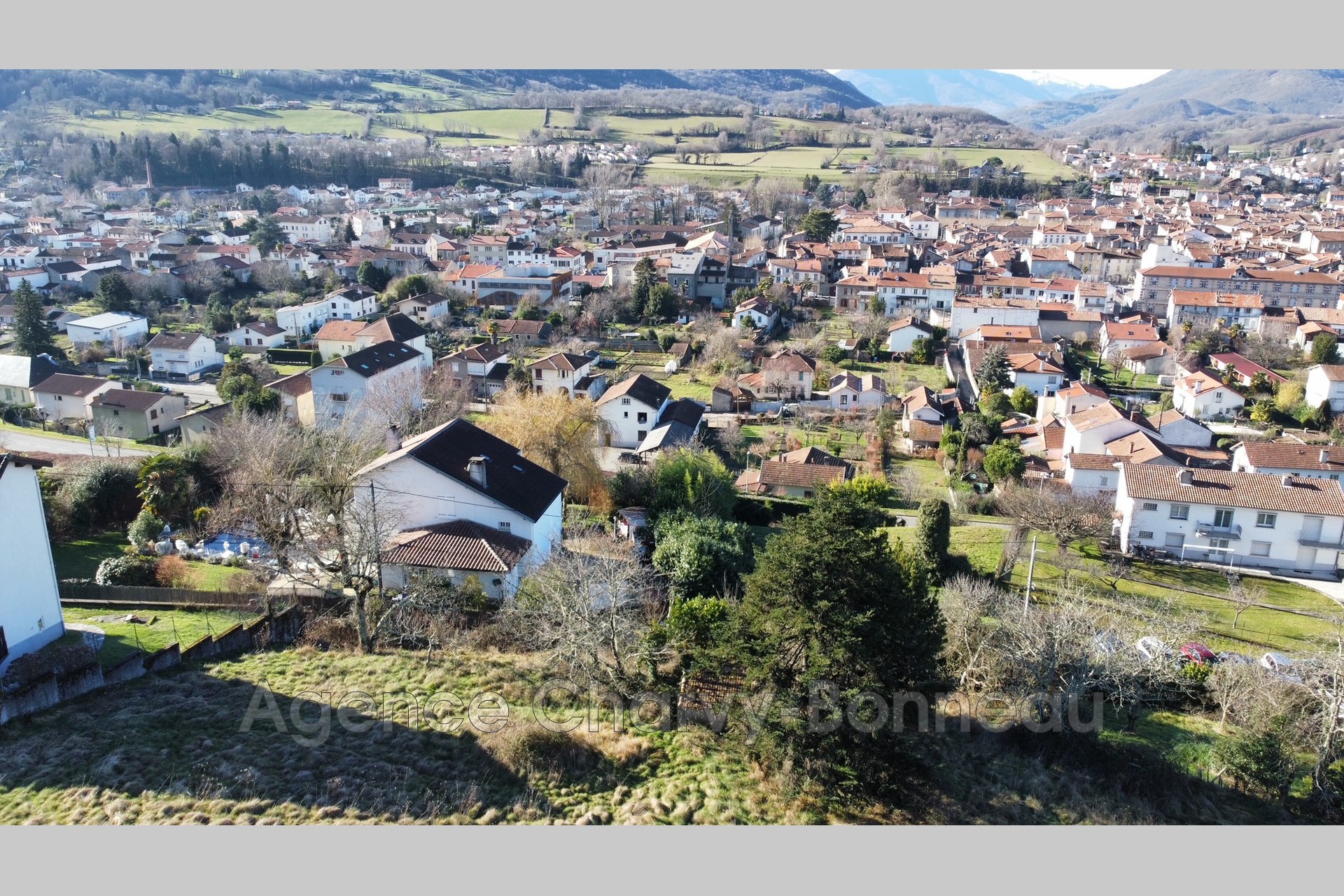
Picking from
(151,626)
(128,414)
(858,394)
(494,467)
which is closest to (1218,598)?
(494,467)

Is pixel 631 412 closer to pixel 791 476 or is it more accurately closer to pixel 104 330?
pixel 791 476

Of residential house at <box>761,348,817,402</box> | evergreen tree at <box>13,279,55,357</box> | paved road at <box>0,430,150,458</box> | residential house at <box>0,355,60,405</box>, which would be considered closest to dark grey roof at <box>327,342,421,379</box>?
paved road at <box>0,430,150,458</box>

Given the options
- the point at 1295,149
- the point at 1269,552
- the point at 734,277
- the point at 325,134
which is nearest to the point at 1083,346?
the point at 734,277

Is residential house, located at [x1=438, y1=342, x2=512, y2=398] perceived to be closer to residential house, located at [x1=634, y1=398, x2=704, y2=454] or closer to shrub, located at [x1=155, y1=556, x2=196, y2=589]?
residential house, located at [x1=634, y1=398, x2=704, y2=454]

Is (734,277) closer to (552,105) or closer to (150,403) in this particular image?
(150,403)

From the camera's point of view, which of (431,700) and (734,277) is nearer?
(431,700)

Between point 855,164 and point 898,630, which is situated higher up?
point 855,164
